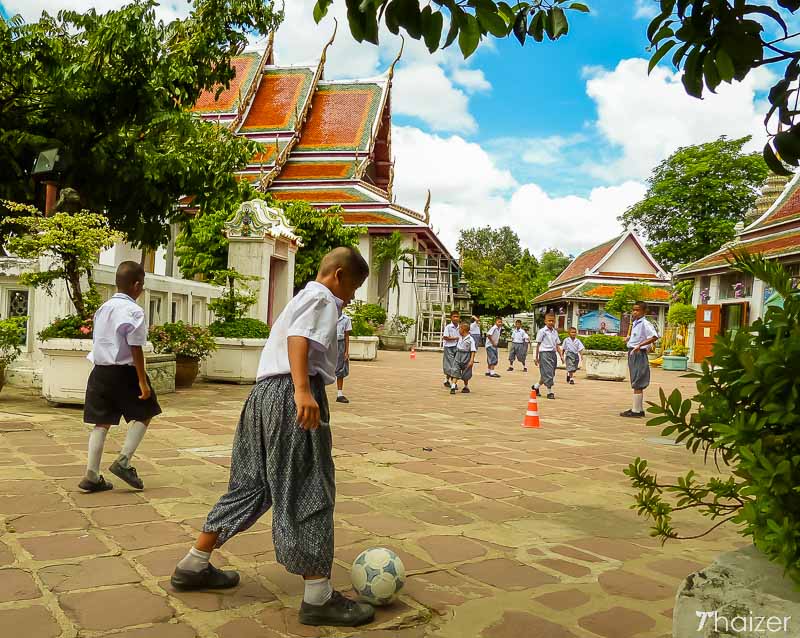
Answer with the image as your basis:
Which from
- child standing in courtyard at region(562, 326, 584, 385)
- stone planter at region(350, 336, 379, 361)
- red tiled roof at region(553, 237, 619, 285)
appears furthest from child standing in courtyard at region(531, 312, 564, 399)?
red tiled roof at region(553, 237, 619, 285)

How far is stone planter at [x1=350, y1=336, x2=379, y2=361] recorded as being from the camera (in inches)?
860

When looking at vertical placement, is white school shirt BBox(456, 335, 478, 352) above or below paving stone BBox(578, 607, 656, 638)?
above

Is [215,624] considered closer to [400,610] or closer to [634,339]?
[400,610]

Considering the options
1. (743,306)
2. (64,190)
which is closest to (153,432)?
(64,190)

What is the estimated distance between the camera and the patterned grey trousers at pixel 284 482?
2768 mm

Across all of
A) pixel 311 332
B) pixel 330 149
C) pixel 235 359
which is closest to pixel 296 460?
pixel 311 332

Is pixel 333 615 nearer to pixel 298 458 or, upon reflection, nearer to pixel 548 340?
pixel 298 458

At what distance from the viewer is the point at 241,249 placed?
13.8m

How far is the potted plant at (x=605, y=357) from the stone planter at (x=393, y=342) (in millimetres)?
12081

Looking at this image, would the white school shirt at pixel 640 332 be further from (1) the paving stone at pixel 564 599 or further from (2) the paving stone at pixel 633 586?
(1) the paving stone at pixel 564 599

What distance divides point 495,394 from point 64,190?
26.9 feet

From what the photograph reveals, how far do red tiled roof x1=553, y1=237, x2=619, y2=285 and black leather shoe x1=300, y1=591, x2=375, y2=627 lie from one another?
3711cm

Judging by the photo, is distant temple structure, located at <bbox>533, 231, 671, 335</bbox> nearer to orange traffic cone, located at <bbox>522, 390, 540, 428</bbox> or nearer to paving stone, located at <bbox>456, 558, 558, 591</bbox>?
orange traffic cone, located at <bbox>522, 390, 540, 428</bbox>

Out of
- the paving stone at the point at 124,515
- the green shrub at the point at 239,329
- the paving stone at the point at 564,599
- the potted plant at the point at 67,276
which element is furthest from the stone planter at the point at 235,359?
the paving stone at the point at 564,599
